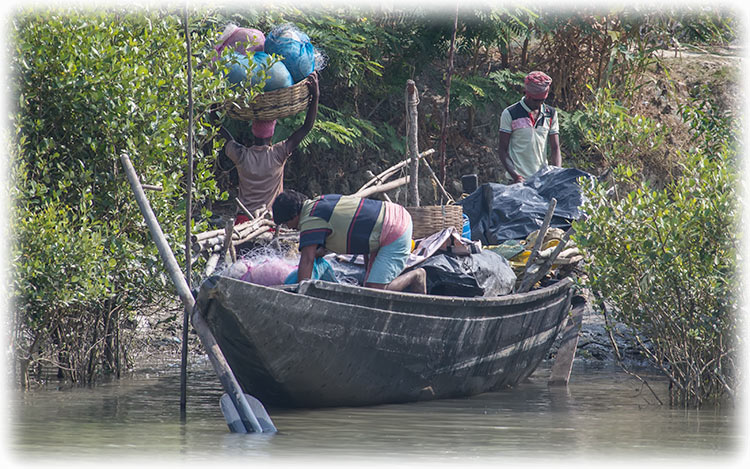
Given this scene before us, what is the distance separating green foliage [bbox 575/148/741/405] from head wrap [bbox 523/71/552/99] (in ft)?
10.1

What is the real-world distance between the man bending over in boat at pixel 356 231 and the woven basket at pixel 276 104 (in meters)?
2.56

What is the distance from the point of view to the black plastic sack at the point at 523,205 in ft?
32.2

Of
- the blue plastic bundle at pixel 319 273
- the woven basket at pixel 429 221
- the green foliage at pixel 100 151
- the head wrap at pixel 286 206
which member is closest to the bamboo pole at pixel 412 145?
the woven basket at pixel 429 221

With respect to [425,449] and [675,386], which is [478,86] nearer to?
[675,386]

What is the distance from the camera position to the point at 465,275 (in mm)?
8320

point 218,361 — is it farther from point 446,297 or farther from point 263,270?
point 446,297

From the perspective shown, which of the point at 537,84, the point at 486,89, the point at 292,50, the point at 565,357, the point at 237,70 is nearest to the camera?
the point at 237,70

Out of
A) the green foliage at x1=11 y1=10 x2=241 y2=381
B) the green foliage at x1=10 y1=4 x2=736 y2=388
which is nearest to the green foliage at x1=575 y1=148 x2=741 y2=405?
the green foliage at x1=10 y1=4 x2=736 y2=388

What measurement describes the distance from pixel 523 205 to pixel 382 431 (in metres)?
4.18

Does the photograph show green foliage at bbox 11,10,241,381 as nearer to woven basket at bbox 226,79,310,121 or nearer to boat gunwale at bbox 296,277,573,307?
woven basket at bbox 226,79,310,121

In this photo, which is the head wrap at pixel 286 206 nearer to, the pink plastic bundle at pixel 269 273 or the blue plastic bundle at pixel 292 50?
the pink plastic bundle at pixel 269 273

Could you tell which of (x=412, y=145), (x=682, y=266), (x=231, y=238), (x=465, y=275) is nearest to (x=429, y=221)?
(x=465, y=275)

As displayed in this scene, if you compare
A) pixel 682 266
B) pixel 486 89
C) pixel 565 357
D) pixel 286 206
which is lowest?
pixel 565 357

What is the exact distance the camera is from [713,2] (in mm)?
13961
